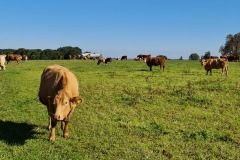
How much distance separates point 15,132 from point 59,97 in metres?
2.44

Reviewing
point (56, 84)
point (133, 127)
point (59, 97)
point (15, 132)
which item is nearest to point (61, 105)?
point (59, 97)

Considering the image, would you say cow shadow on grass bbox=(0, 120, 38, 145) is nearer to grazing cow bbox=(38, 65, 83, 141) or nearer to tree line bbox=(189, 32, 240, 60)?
grazing cow bbox=(38, 65, 83, 141)

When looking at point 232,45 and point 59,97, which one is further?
point 232,45

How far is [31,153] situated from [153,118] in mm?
5214

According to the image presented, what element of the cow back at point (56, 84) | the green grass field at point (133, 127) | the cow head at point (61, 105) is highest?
the cow back at point (56, 84)

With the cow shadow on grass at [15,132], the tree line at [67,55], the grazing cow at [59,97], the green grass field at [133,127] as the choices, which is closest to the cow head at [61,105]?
the grazing cow at [59,97]

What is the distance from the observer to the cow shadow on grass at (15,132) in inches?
359

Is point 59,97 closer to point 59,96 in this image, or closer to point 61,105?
point 59,96

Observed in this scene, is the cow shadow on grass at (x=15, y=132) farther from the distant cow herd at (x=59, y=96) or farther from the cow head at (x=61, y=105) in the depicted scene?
the cow head at (x=61, y=105)

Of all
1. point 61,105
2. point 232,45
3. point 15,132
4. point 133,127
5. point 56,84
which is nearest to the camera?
point 61,105

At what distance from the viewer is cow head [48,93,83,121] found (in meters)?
8.34

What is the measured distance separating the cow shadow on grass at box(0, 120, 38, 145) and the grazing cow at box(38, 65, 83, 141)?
91cm

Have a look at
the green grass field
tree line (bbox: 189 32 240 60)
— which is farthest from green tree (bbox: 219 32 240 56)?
the green grass field

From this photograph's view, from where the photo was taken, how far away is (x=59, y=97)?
8.55 metres
